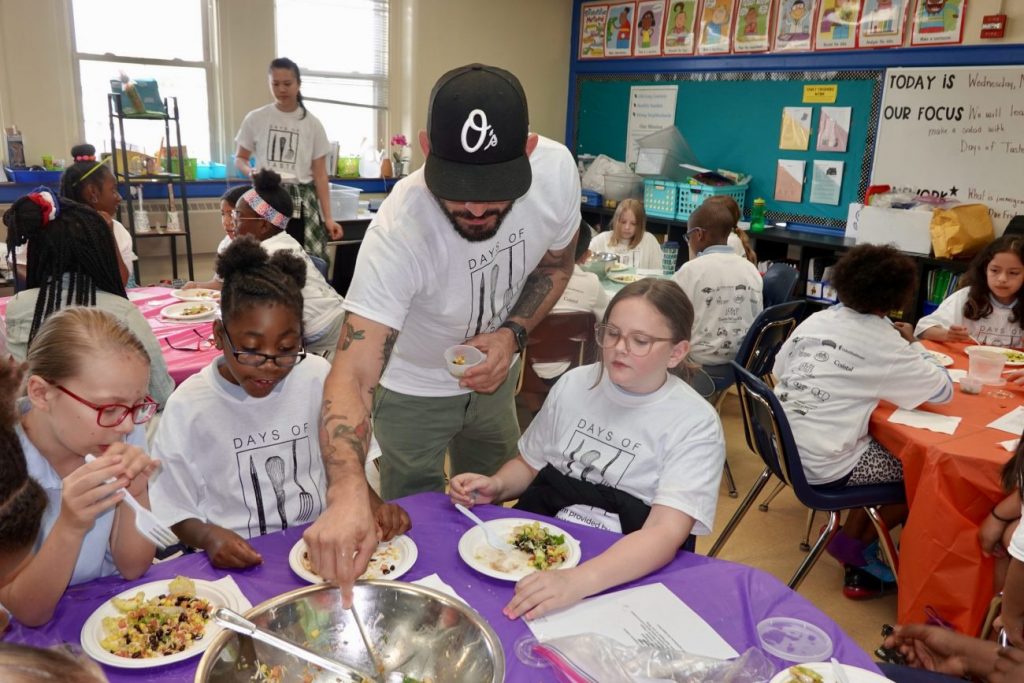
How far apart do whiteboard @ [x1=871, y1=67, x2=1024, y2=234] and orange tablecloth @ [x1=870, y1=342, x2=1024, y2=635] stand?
3223mm

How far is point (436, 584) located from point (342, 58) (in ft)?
21.8

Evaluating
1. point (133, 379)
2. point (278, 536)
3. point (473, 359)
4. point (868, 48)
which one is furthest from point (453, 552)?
point (868, 48)

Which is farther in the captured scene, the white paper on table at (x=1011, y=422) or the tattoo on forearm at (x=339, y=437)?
the white paper on table at (x=1011, y=422)

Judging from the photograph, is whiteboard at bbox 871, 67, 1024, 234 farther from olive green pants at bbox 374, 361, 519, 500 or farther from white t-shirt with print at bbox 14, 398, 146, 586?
white t-shirt with print at bbox 14, 398, 146, 586

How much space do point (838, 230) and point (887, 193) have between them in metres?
0.50

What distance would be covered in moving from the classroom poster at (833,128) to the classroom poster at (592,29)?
2.56m

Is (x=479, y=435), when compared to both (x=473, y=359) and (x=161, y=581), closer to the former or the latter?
(x=473, y=359)

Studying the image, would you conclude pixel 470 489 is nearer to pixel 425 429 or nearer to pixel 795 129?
pixel 425 429

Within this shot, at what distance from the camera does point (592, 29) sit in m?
7.71

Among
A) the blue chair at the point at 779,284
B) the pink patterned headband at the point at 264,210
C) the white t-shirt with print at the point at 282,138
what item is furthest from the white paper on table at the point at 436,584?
the white t-shirt with print at the point at 282,138

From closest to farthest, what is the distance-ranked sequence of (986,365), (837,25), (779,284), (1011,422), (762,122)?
(1011,422) < (986,365) < (779,284) < (837,25) < (762,122)

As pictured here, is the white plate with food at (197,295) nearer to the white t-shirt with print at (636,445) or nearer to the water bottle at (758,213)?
the white t-shirt with print at (636,445)

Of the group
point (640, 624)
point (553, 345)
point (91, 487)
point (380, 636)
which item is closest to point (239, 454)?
point (91, 487)

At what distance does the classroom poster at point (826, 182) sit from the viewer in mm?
5945
